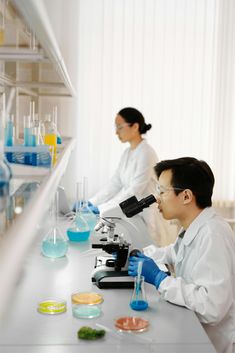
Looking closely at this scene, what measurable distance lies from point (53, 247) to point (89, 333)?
949mm

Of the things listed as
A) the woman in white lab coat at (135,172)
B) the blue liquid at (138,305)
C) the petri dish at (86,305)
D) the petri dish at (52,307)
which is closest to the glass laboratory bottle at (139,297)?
the blue liquid at (138,305)

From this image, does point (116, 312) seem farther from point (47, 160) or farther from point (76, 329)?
point (47, 160)

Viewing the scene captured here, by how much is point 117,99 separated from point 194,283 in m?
3.28

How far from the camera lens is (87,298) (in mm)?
1854

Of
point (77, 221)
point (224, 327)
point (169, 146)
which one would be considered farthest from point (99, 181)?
point (224, 327)

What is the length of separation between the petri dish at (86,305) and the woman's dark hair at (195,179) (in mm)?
547

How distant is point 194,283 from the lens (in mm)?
1866

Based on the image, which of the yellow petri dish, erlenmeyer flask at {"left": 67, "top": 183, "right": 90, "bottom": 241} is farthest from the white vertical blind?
the yellow petri dish

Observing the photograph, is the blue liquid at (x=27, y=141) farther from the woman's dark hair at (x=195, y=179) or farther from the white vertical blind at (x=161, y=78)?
the white vertical blind at (x=161, y=78)

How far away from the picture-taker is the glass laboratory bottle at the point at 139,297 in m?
1.79

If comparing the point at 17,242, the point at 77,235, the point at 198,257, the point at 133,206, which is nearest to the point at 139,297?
the point at 198,257

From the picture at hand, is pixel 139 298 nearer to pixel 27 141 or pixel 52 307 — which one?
pixel 52 307

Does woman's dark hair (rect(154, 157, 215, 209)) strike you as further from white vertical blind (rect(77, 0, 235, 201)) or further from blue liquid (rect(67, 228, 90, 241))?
white vertical blind (rect(77, 0, 235, 201))

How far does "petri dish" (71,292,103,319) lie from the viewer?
1.72 meters
